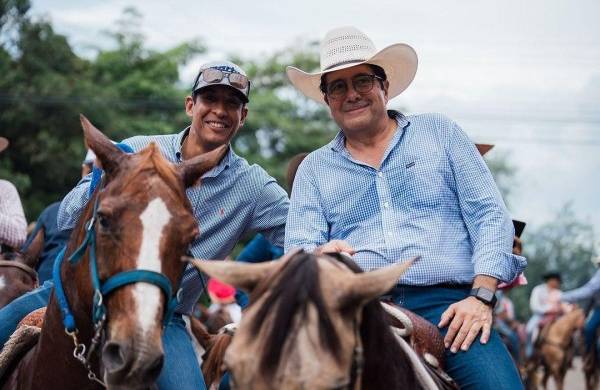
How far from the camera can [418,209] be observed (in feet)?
16.0

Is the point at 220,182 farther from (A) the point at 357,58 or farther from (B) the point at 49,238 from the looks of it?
(B) the point at 49,238

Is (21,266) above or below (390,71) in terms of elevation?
below

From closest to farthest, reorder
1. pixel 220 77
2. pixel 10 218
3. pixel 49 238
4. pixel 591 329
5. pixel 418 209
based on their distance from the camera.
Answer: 1. pixel 418 209
2. pixel 220 77
3. pixel 10 218
4. pixel 49 238
5. pixel 591 329

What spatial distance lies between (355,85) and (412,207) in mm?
859

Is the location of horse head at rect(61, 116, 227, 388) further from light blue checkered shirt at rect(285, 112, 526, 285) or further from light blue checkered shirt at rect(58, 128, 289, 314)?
light blue checkered shirt at rect(58, 128, 289, 314)

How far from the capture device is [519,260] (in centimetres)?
471

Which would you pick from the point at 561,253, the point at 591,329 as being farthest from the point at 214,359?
the point at 561,253

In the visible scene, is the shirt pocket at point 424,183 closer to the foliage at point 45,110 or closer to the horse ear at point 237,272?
the horse ear at point 237,272

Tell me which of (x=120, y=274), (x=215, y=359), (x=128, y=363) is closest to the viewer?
(x=128, y=363)

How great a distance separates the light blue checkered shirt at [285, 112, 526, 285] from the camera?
4.73m

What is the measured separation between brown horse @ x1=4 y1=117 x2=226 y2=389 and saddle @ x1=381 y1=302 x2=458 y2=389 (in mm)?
1071

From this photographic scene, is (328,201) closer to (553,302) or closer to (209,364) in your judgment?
(209,364)

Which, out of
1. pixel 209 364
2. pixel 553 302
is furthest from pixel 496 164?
pixel 209 364

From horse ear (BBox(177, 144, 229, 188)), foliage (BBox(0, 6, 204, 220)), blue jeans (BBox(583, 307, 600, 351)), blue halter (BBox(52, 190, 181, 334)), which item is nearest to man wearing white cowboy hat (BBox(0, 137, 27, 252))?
blue halter (BBox(52, 190, 181, 334))
